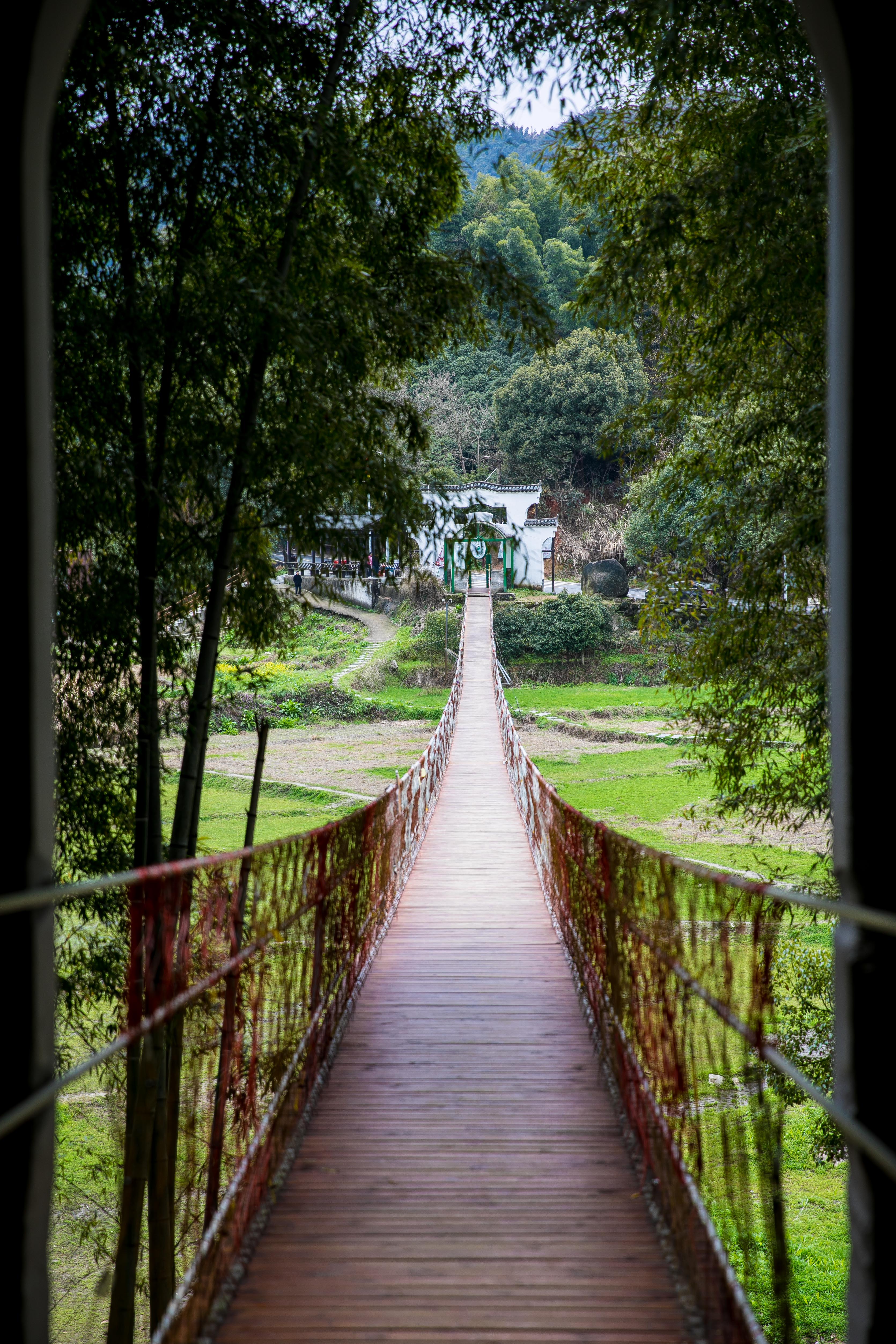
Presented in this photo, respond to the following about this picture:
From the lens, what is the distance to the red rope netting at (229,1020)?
1.65 meters

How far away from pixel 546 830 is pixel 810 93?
356 cm

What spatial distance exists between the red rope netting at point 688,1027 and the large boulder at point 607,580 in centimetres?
2035

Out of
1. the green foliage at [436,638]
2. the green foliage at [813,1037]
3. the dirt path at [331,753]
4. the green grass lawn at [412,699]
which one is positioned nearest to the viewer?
the green foliage at [813,1037]

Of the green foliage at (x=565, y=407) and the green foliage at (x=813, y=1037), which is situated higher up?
the green foliage at (x=565, y=407)

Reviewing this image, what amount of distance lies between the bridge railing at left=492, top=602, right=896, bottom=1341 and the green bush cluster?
708 inches

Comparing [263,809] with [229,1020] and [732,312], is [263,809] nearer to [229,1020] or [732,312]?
[732,312]

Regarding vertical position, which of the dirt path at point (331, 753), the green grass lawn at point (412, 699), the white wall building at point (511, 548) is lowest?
the dirt path at point (331, 753)

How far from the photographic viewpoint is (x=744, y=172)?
315 cm

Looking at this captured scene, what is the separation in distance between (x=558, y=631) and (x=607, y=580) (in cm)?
292

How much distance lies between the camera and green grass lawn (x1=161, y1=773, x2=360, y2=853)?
10867mm

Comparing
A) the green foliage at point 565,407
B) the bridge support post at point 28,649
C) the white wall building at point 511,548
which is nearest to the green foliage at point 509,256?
the green foliage at point 565,407

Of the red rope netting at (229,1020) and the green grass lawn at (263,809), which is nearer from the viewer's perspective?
the red rope netting at (229,1020)

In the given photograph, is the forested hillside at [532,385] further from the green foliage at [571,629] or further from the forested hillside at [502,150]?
the green foliage at [571,629]

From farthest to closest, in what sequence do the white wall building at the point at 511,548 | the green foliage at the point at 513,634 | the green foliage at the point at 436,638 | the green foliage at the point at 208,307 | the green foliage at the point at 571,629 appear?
the white wall building at the point at 511,548, the green foliage at the point at 513,634, the green foliage at the point at 571,629, the green foliage at the point at 436,638, the green foliage at the point at 208,307
